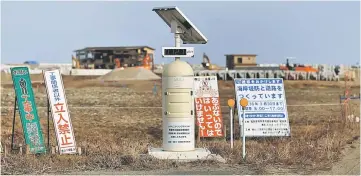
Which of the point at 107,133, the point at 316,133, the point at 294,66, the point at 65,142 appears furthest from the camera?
the point at 294,66

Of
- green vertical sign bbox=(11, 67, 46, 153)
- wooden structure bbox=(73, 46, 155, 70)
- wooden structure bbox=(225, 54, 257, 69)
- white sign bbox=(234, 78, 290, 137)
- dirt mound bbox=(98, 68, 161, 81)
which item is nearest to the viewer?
green vertical sign bbox=(11, 67, 46, 153)

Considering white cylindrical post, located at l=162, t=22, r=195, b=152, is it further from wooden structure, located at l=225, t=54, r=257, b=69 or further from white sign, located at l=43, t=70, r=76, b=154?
wooden structure, located at l=225, t=54, r=257, b=69

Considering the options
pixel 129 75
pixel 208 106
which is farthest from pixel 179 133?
pixel 129 75

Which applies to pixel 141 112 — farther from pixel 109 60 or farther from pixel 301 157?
pixel 109 60

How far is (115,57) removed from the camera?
69.5m

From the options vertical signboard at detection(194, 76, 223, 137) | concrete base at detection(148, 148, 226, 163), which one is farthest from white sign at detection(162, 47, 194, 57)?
vertical signboard at detection(194, 76, 223, 137)

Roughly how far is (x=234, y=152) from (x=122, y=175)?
9.04ft

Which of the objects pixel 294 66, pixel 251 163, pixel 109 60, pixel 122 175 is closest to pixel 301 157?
pixel 251 163

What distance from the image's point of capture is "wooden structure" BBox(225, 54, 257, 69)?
62.7 m

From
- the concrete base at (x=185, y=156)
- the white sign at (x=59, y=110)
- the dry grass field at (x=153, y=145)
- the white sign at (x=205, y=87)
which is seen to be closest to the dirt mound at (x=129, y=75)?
the dry grass field at (x=153, y=145)

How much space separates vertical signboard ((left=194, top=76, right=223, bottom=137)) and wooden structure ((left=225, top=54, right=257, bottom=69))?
1948 inches

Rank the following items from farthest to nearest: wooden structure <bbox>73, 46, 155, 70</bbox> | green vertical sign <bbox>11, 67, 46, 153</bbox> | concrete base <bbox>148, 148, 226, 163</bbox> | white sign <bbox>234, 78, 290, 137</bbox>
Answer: wooden structure <bbox>73, 46, 155, 70</bbox> → white sign <bbox>234, 78, 290, 137</bbox> → green vertical sign <bbox>11, 67, 46, 153</bbox> → concrete base <bbox>148, 148, 226, 163</bbox>

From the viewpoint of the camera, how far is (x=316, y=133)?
13289 mm

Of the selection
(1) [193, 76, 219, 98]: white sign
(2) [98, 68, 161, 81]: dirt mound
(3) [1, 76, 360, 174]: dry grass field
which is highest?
(2) [98, 68, 161, 81]: dirt mound
